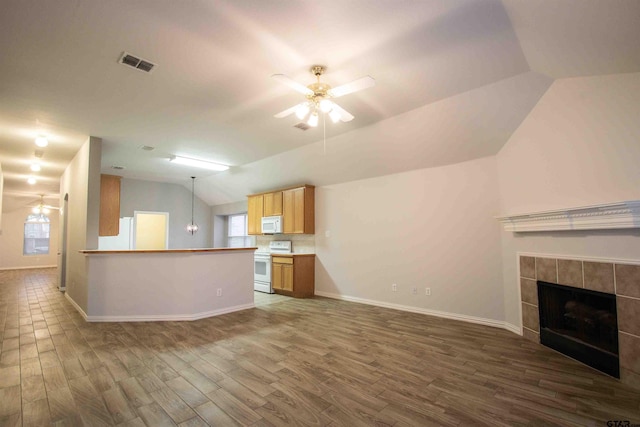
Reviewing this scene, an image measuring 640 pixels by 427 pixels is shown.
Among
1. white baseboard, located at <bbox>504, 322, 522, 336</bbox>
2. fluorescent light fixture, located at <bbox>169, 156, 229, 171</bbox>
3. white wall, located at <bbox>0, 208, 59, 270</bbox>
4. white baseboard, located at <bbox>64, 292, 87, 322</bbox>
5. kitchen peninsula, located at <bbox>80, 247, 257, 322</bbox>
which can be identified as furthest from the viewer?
white wall, located at <bbox>0, 208, 59, 270</bbox>

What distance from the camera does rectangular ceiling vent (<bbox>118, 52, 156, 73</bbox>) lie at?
2684 mm

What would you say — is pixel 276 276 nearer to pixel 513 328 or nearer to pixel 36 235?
pixel 513 328

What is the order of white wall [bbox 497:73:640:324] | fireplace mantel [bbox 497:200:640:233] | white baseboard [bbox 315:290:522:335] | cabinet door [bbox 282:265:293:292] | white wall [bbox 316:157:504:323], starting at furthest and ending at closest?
cabinet door [bbox 282:265:293:292] < white wall [bbox 316:157:504:323] < white baseboard [bbox 315:290:522:335] < white wall [bbox 497:73:640:324] < fireplace mantel [bbox 497:200:640:233]

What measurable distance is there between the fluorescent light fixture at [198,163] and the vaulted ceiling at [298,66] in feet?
2.87

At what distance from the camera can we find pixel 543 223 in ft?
11.0

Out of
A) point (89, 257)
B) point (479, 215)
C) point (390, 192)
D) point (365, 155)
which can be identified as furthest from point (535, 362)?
point (89, 257)

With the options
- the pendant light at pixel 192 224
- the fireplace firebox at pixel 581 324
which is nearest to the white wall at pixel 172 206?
the pendant light at pixel 192 224

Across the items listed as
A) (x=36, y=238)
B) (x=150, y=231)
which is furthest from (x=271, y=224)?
(x=36, y=238)

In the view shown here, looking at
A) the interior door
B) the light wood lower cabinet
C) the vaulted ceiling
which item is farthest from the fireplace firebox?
the interior door

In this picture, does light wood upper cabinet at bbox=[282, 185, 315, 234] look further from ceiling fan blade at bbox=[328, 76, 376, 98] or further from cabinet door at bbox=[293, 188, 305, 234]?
ceiling fan blade at bbox=[328, 76, 376, 98]

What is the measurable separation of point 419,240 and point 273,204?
3.57 meters

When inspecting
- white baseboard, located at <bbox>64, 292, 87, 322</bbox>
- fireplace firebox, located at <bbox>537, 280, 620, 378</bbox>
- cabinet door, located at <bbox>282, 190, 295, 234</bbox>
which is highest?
cabinet door, located at <bbox>282, 190, 295, 234</bbox>

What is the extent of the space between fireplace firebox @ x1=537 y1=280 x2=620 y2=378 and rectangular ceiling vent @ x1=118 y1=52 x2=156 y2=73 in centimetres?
482

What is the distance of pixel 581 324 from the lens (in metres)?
3.20
